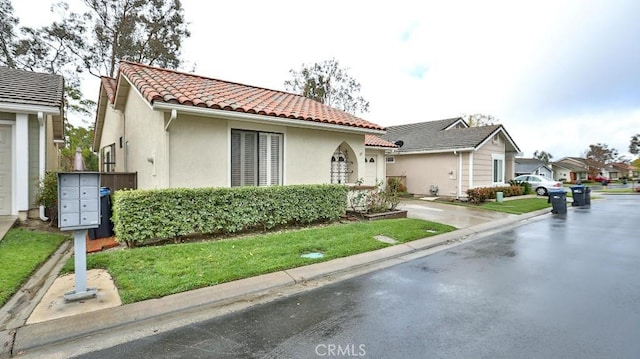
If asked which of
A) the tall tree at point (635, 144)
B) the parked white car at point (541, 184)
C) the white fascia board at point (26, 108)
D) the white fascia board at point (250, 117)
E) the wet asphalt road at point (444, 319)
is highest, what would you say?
the tall tree at point (635, 144)

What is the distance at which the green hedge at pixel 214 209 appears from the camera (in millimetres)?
6758

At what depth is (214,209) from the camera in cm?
774

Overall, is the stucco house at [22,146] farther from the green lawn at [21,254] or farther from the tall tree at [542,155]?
the tall tree at [542,155]

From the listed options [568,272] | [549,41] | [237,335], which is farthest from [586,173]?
[237,335]

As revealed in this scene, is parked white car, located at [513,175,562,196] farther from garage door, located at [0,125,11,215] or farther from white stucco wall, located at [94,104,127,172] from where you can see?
garage door, located at [0,125,11,215]

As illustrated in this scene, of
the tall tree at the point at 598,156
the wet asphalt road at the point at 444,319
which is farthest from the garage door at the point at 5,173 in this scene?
the tall tree at the point at 598,156

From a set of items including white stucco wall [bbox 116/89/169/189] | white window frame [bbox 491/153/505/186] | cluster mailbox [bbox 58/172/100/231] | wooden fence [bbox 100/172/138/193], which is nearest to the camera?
cluster mailbox [bbox 58/172/100/231]

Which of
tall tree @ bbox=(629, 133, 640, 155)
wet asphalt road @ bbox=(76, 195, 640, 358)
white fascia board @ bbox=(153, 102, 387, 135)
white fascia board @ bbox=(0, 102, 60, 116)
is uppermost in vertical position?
tall tree @ bbox=(629, 133, 640, 155)

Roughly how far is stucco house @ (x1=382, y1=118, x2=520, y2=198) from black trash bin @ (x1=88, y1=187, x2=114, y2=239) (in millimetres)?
17943

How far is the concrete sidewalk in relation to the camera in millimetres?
3463

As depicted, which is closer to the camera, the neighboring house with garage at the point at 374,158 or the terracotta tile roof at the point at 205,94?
the terracotta tile roof at the point at 205,94

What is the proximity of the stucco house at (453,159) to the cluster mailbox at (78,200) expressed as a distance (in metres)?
18.9

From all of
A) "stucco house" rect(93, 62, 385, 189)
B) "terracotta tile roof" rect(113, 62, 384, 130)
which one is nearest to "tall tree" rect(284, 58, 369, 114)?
"stucco house" rect(93, 62, 385, 189)

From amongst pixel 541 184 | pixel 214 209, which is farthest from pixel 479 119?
pixel 214 209
